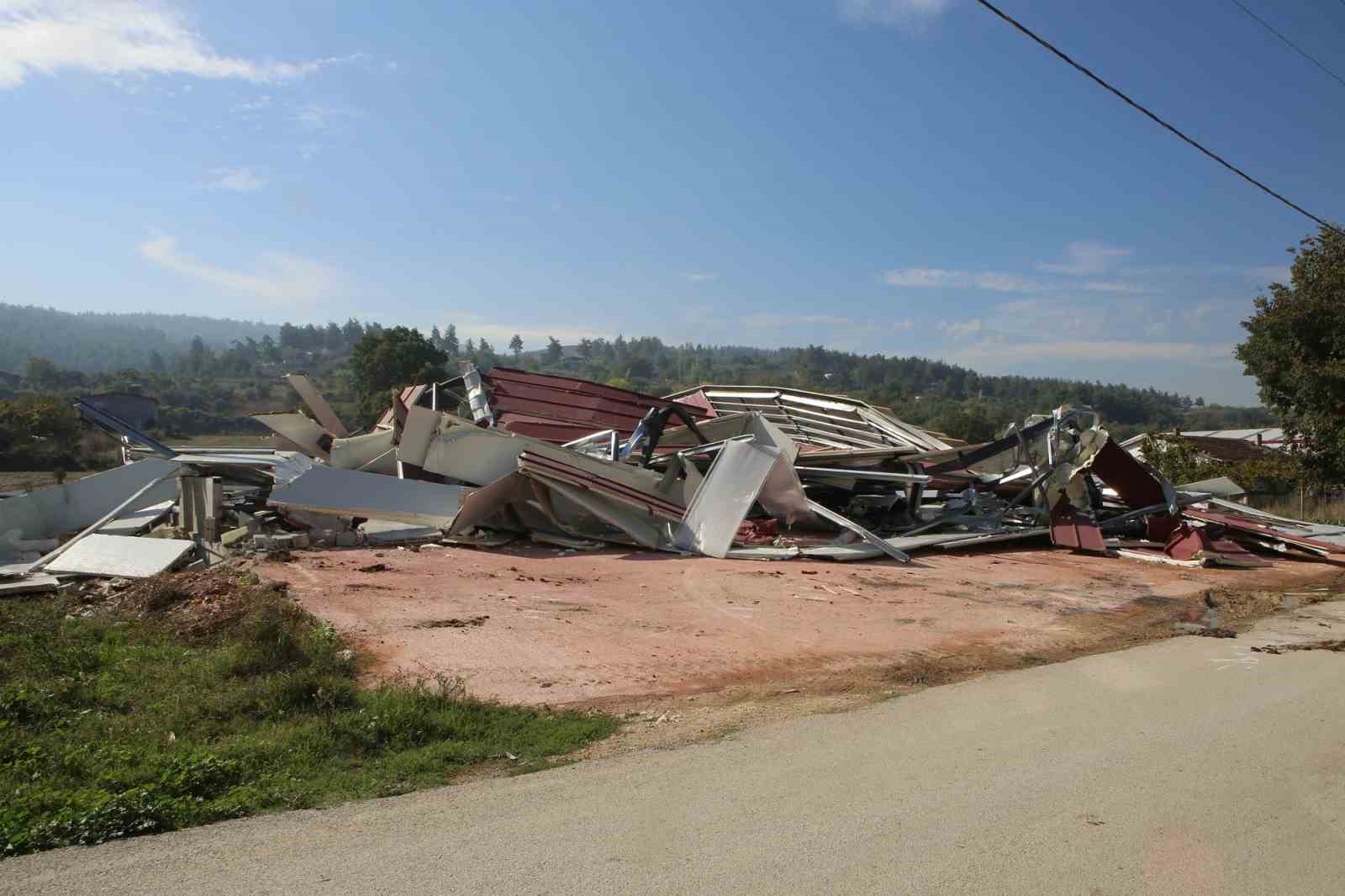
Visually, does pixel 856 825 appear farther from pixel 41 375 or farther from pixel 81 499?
pixel 41 375

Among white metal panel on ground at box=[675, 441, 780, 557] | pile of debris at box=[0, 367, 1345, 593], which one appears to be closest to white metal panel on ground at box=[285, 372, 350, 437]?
pile of debris at box=[0, 367, 1345, 593]

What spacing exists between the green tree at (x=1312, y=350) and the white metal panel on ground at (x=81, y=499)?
25.0 m

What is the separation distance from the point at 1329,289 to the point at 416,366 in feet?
124

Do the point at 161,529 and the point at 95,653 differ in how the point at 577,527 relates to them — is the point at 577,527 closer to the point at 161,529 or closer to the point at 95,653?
the point at 161,529

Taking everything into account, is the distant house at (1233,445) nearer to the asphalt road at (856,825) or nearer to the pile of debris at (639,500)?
the pile of debris at (639,500)

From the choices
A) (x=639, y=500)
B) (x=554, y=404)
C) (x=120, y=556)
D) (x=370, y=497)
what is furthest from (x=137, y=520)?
(x=554, y=404)

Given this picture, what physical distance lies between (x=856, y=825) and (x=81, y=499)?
12.6 meters

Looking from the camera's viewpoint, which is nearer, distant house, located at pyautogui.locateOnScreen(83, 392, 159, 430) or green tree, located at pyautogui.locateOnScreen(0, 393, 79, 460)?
green tree, located at pyautogui.locateOnScreen(0, 393, 79, 460)

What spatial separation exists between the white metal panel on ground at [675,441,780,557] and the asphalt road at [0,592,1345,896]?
662 cm

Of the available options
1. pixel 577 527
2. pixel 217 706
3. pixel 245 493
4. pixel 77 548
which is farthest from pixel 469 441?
pixel 217 706

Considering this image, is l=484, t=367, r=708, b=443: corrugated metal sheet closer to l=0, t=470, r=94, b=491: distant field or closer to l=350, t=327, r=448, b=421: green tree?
l=0, t=470, r=94, b=491: distant field

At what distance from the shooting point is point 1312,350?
24.2m

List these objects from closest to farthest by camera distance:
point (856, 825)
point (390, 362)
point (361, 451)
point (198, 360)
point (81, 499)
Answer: point (856, 825) < point (81, 499) < point (361, 451) < point (390, 362) < point (198, 360)

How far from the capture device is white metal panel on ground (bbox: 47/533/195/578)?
973 centimetres
